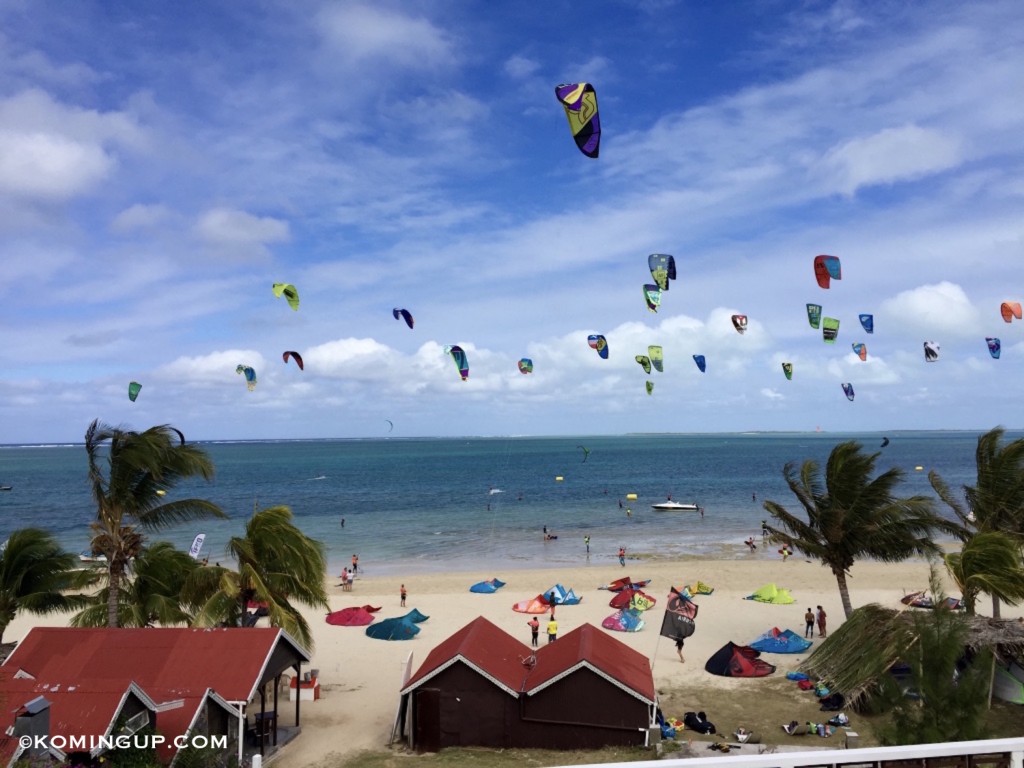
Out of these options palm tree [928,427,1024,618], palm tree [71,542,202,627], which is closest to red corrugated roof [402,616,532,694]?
palm tree [71,542,202,627]

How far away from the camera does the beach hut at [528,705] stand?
16266 mm

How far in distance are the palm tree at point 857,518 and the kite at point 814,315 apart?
18.2m

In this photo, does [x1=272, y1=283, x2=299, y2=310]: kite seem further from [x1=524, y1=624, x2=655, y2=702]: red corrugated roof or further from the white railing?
the white railing

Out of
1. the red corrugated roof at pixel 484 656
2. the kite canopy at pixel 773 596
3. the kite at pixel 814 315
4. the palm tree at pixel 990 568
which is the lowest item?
the kite canopy at pixel 773 596

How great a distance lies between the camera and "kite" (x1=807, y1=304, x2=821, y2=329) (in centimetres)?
3997

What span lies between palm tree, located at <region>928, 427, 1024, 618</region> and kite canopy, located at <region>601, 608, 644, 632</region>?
35.4ft

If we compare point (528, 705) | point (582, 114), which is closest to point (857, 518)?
point (528, 705)

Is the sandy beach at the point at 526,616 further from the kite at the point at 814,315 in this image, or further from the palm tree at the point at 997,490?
the kite at the point at 814,315

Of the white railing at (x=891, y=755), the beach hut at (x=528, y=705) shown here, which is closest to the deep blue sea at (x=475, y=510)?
the beach hut at (x=528, y=705)

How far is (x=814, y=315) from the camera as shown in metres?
40.1

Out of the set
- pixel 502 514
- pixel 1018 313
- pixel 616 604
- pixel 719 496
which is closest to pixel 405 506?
pixel 502 514

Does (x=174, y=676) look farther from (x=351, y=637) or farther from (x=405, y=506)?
(x=405, y=506)

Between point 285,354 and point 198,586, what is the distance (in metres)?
31.6

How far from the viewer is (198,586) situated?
1744 centimetres
